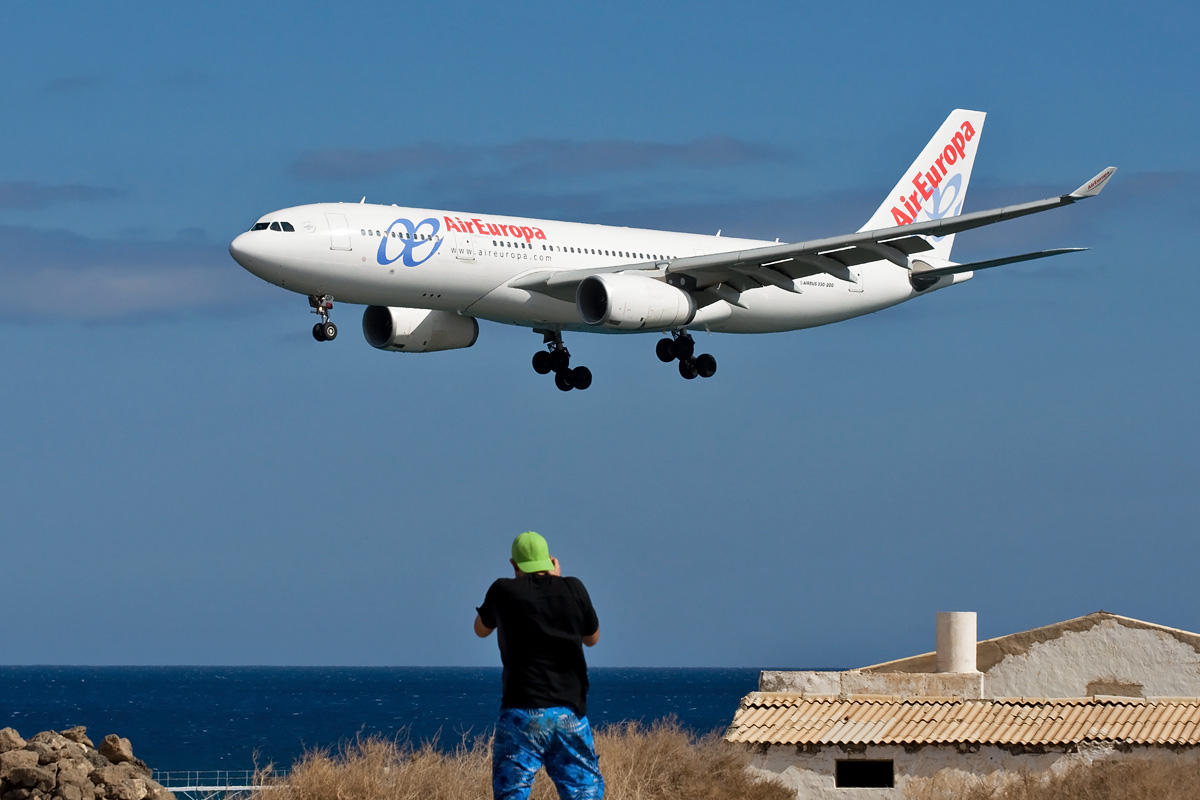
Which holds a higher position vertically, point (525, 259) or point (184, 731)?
point (525, 259)

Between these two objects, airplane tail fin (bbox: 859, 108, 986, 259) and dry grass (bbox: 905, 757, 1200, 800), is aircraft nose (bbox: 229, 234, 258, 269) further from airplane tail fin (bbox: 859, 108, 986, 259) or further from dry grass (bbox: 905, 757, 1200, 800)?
airplane tail fin (bbox: 859, 108, 986, 259)

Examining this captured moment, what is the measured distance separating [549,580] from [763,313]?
30965mm

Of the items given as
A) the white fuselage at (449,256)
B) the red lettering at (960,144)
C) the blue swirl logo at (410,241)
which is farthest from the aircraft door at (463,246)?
the red lettering at (960,144)

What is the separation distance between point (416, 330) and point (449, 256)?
12.6ft

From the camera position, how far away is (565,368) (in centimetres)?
4041

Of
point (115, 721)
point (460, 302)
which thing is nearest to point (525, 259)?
point (460, 302)

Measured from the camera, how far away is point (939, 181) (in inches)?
1976

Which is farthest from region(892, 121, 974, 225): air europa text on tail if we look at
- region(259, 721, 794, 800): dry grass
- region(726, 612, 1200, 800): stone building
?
region(259, 721, 794, 800): dry grass

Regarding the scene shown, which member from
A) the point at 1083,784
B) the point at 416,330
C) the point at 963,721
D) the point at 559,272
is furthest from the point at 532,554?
the point at 416,330

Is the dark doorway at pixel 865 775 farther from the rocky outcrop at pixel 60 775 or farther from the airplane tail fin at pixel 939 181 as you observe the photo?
the airplane tail fin at pixel 939 181

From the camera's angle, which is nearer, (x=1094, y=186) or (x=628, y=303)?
(x=1094, y=186)

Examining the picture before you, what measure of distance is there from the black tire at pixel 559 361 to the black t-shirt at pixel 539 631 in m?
29.9

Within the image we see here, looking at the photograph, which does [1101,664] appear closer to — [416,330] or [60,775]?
[416,330]

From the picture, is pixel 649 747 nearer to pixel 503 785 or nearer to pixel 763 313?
pixel 503 785
